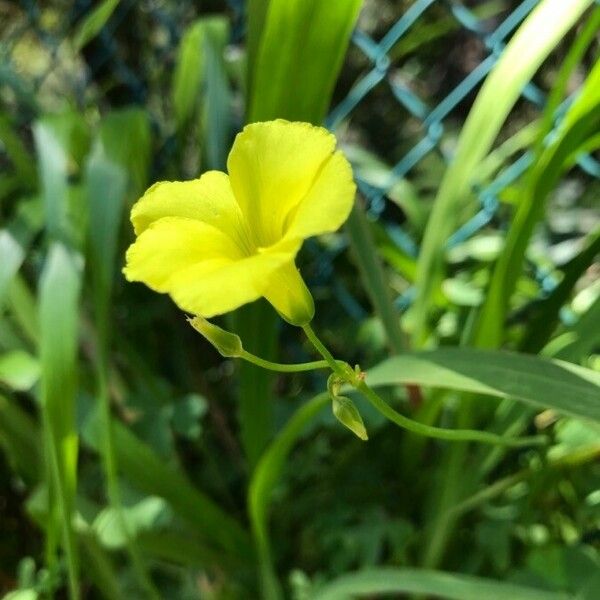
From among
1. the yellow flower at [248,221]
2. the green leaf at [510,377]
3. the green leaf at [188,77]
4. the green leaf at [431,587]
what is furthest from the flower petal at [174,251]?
the green leaf at [188,77]

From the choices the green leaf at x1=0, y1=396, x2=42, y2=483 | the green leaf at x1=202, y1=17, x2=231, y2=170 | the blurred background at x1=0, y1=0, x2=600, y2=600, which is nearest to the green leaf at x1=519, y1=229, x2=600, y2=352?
the blurred background at x1=0, y1=0, x2=600, y2=600

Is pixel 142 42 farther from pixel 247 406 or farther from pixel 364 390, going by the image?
pixel 364 390

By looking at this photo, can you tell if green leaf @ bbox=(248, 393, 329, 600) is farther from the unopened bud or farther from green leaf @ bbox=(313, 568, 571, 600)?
the unopened bud

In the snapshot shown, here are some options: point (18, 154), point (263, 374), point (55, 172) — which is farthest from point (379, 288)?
point (18, 154)

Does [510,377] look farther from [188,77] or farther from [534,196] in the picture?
[188,77]

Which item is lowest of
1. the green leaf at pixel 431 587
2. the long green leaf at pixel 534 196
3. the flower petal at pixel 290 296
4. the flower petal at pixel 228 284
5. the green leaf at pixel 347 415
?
the green leaf at pixel 431 587

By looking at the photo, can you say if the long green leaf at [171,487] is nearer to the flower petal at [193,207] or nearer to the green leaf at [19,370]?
the green leaf at [19,370]
